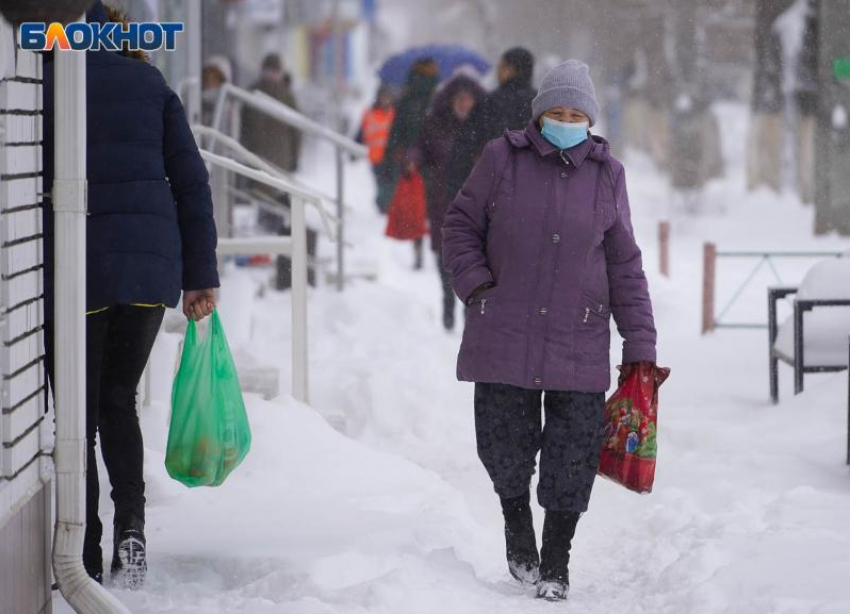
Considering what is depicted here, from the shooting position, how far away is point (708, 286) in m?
12.3

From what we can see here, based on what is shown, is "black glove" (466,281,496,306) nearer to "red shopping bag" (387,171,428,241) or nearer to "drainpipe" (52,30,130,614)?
"drainpipe" (52,30,130,614)

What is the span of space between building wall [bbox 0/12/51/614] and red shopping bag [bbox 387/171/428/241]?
8.42 m

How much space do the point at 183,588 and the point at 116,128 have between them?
1.42 metres

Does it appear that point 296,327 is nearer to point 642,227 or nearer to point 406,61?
point 406,61

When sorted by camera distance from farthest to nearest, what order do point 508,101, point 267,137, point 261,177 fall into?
point 267,137 < point 508,101 < point 261,177

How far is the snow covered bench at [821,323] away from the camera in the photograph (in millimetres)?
8391

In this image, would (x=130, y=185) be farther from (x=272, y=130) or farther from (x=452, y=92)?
(x=272, y=130)

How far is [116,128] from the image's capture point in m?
4.77

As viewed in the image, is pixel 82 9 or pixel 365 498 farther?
pixel 365 498

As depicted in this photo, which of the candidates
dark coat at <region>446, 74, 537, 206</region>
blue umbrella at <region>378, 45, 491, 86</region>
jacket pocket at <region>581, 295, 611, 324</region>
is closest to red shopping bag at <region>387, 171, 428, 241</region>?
dark coat at <region>446, 74, 537, 206</region>

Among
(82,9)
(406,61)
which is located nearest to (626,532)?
(82,9)

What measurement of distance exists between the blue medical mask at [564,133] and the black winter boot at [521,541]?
116cm

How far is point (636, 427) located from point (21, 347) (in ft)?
6.61

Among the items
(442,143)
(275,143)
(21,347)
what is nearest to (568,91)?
(21,347)
